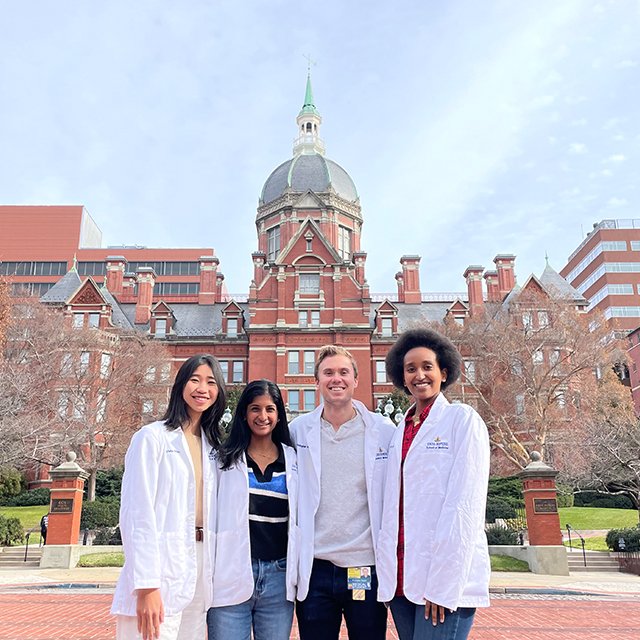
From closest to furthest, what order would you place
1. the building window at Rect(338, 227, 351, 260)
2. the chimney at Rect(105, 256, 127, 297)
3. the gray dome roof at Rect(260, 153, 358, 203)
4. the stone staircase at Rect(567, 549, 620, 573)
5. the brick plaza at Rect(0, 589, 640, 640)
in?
the brick plaza at Rect(0, 589, 640, 640) → the stone staircase at Rect(567, 549, 620, 573) → the chimney at Rect(105, 256, 127, 297) → the building window at Rect(338, 227, 351, 260) → the gray dome roof at Rect(260, 153, 358, 203)

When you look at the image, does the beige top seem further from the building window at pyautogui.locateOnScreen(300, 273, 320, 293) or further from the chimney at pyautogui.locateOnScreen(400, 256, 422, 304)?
the chimney at pyautogui.locateOnScreen(400, 256, 422, 304)

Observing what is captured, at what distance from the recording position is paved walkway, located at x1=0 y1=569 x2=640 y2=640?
8758 millimetres

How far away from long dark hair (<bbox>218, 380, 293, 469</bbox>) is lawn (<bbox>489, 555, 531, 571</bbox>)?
16121mm

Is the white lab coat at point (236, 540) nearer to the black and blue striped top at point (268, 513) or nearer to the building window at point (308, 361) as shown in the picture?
the black and blue striped top at point (268, 513)

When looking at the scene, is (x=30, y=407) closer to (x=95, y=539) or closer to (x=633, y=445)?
(x=95, y=539)

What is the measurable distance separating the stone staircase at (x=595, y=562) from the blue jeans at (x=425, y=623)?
18621 millimetres

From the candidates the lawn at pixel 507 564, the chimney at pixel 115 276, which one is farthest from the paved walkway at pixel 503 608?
the chimney at pixel 115 276

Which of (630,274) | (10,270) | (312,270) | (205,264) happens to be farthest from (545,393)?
(10,270)

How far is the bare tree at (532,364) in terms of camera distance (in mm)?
36156

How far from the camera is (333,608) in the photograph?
4.44 m

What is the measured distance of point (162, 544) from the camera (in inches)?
156

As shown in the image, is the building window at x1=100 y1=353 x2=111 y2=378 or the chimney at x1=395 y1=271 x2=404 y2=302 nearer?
the building window at x1=100 y1=353 x2=111 y2=378

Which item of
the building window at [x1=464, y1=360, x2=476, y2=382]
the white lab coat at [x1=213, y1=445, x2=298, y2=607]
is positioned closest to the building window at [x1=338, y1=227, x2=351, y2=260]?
the building window at [x1=464, y1=360, x2=476, y2=382]

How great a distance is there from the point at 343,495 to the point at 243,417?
1.01 meters
